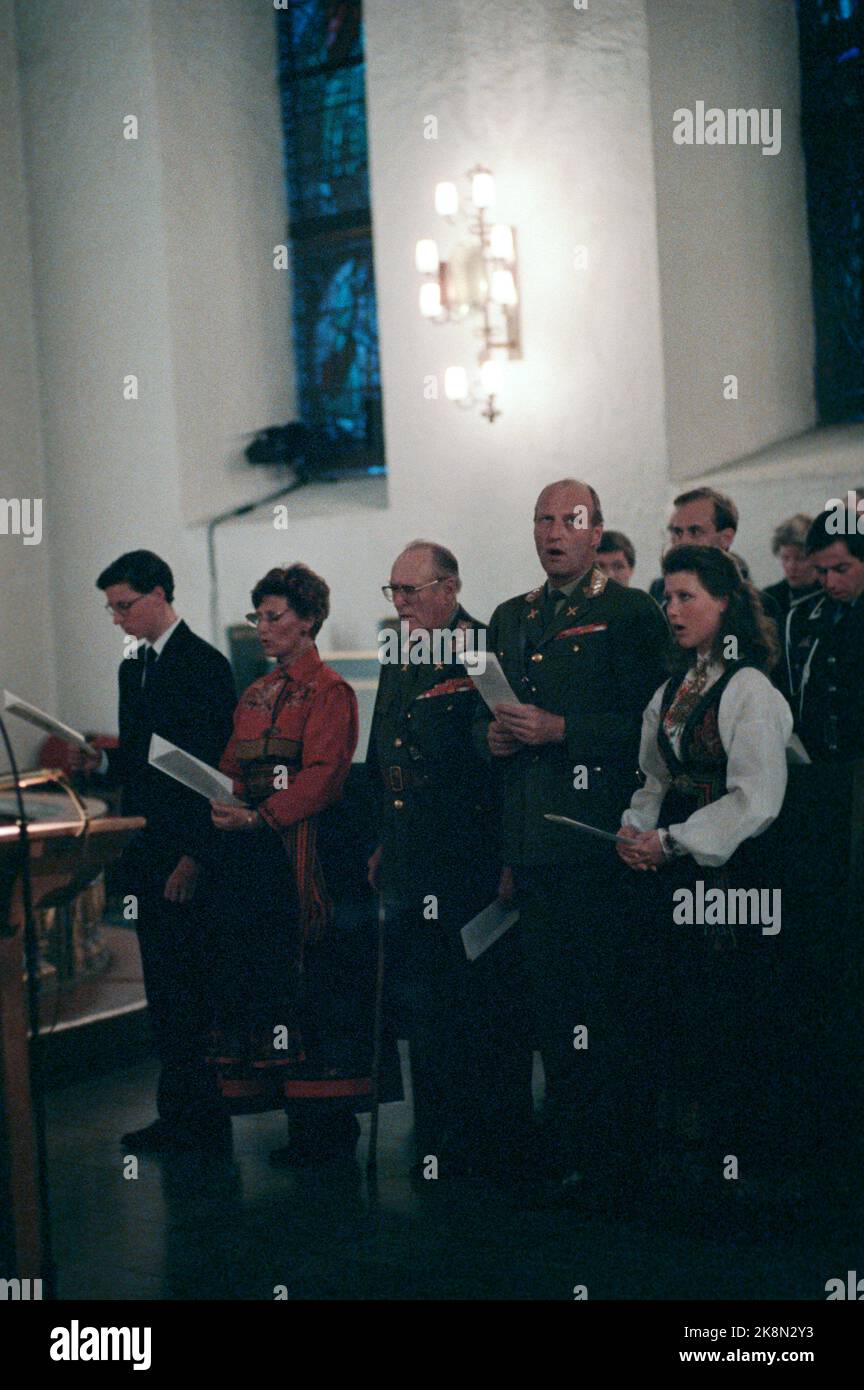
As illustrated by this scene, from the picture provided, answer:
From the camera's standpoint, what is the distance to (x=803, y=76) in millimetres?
7414

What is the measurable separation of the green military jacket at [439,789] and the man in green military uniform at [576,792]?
0.18 m

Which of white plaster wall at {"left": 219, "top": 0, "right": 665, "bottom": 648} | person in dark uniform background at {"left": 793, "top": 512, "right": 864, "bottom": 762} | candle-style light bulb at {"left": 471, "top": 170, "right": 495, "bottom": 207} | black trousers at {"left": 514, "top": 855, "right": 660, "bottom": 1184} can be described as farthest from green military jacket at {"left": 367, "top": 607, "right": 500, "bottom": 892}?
candle-style light bulb at {"left": 471, "top": 170, "right": 495, "bottom": 207}

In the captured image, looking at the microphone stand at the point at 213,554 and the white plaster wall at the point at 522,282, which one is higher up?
the white plaster wall at the point at 522,282

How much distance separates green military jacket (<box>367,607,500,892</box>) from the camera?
4.21 m

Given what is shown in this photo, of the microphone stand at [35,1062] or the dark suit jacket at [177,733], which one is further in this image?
the dark suit jacket at [177,733]

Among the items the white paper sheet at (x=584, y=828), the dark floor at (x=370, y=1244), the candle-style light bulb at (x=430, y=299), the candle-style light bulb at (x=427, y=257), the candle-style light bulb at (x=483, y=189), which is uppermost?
the candle-style light bulb at (x=483, y=189)

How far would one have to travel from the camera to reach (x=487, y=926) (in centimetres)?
414

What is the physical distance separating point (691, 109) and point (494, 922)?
4.24 metres

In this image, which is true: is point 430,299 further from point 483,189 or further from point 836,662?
point 836,662

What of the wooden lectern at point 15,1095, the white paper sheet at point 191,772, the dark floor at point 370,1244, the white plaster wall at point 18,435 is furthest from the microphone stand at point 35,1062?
the white plaster wall at point 18,435

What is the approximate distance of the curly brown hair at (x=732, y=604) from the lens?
3.73 m

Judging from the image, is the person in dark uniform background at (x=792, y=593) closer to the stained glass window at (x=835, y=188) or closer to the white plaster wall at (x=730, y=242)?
the white plaster wall at (x=730, y=242)

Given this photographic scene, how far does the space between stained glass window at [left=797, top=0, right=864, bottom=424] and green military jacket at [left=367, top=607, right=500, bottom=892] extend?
3763mm

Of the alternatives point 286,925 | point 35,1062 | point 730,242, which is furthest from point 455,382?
point 35,1062
